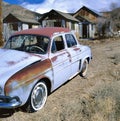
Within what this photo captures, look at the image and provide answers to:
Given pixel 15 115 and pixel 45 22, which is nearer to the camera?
pixel 15 115

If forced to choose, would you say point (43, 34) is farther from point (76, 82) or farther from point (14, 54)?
point (76, 82)

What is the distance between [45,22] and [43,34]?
105 feet

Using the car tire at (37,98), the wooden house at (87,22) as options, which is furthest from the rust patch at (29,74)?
the wooden house at (87,22)

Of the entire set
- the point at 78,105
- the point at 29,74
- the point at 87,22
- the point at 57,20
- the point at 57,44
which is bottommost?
the point at 78,105

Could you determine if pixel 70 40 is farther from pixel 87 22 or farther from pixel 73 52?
pixel 87 22

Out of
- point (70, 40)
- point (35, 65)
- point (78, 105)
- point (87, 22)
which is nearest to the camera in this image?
point (35, 65)

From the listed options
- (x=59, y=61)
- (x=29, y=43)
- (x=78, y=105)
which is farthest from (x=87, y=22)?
(x=78, y=105)

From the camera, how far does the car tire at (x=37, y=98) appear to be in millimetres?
5375

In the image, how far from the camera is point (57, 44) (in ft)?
22.1

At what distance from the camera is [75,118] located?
520cm

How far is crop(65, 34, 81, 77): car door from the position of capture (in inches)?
285

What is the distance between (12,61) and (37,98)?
937 mm

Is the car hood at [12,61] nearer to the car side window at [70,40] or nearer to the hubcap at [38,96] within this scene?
the hubcap at [38,96]

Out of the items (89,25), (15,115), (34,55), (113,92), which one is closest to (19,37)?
(34,55)
